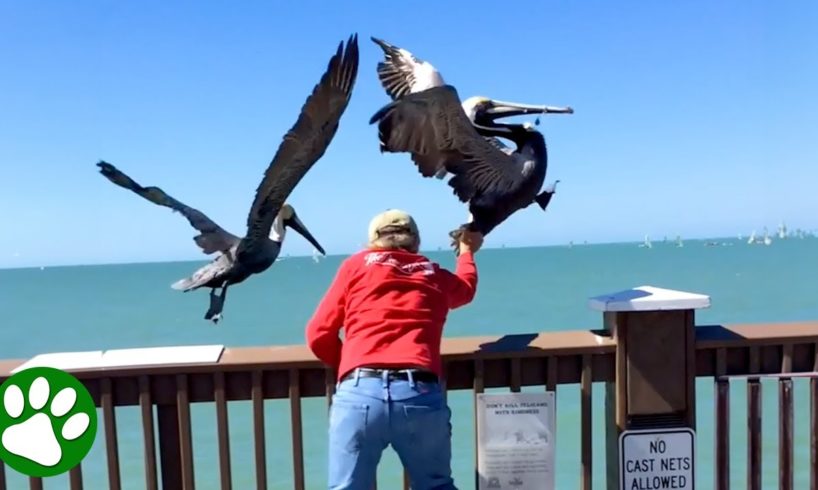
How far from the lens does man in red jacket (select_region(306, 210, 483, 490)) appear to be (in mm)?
2529

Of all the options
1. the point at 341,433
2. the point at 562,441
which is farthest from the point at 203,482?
the point at 341,433

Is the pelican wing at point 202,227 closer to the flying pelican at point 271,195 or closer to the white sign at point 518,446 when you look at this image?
the flying pelican at point 271,195

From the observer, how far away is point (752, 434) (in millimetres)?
2998

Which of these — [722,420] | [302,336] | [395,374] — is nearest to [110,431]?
[395,374]

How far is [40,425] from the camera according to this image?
2.75m

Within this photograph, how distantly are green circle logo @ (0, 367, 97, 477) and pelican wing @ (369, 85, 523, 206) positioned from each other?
1505 millimetres

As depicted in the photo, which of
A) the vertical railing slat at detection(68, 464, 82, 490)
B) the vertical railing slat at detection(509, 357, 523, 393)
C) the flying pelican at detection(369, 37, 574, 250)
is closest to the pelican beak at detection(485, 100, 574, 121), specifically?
the flying pelican at detection(369, 37, 574, 250)

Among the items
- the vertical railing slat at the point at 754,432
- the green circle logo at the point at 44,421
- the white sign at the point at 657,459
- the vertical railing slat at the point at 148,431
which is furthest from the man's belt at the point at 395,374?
the vertical railing slat at the point at 754,432

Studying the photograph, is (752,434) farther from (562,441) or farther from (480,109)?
(562,441)

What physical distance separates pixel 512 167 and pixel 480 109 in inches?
14.9

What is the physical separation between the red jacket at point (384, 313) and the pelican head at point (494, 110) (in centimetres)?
98

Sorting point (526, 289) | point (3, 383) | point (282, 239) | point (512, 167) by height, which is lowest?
point (526, 289)

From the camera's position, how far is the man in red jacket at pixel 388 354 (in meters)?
2.53

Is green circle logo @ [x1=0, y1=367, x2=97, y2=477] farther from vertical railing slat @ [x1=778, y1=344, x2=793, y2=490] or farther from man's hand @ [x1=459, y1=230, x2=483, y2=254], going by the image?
vertical railing slat @ [x1=778, y1=344, x2=793, y2=490]
